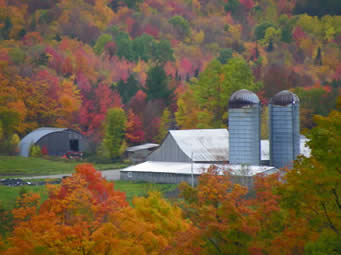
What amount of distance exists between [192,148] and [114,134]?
14597 millimetres

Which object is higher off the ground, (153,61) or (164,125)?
(153,61)

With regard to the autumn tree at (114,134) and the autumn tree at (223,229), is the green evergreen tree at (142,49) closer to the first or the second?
the autumn tree at (114,134)

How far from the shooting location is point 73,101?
76500mm

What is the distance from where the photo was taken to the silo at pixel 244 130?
4722 cm

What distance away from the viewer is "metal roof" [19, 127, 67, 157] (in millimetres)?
63834

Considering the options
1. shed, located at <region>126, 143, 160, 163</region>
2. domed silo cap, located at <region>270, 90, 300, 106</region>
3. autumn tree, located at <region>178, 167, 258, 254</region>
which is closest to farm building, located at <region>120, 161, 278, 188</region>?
domed silo cap, located at <region>270, 90, 300, 106</region>

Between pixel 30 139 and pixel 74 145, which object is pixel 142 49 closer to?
pixel 74 145

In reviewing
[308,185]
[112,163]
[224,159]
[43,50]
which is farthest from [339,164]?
[43,50]

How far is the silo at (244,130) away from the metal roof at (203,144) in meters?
3.85

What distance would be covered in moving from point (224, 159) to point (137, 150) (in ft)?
50.1

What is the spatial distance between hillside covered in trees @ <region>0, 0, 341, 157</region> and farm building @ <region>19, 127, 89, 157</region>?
1.25m

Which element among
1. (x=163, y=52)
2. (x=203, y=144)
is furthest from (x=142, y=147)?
(x=163, y=52)

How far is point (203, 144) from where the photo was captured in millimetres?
52812

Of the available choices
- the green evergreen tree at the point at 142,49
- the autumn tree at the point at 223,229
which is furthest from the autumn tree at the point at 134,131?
the green evergreen tree at the point at 142,49
